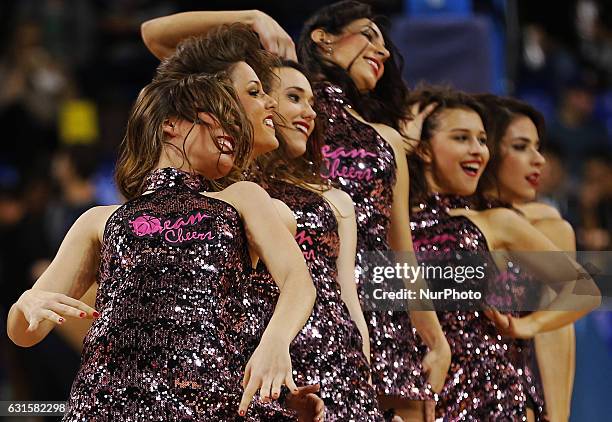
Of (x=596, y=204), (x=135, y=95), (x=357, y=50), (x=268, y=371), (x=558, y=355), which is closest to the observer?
(x=268, y=371)

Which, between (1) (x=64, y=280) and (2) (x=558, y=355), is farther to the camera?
(2) (x=558, y=355)

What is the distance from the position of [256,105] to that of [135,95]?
445 cm

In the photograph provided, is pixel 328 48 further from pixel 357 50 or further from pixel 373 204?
pixel 373 204

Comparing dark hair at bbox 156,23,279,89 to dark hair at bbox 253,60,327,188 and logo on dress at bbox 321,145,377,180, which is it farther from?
logo on dress at bbox 321,145,377,180

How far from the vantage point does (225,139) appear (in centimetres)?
225

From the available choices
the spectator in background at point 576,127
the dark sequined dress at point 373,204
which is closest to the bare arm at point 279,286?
the dark sequined dress at point 373,204

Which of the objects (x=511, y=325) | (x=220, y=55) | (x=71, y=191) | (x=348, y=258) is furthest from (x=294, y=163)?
(x=71, y=191)

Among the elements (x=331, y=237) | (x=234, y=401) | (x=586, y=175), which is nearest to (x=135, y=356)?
(x=234, y=401)

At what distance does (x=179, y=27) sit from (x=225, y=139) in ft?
2.59

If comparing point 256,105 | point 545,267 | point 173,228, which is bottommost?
point 545,267

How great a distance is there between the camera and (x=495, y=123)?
3326 mm

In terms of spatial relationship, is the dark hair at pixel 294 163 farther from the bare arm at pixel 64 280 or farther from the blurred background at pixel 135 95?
the blurred background at pixel 135 95

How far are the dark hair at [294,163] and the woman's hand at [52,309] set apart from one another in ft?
2.12

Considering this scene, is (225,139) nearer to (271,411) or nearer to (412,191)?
(271,411)
